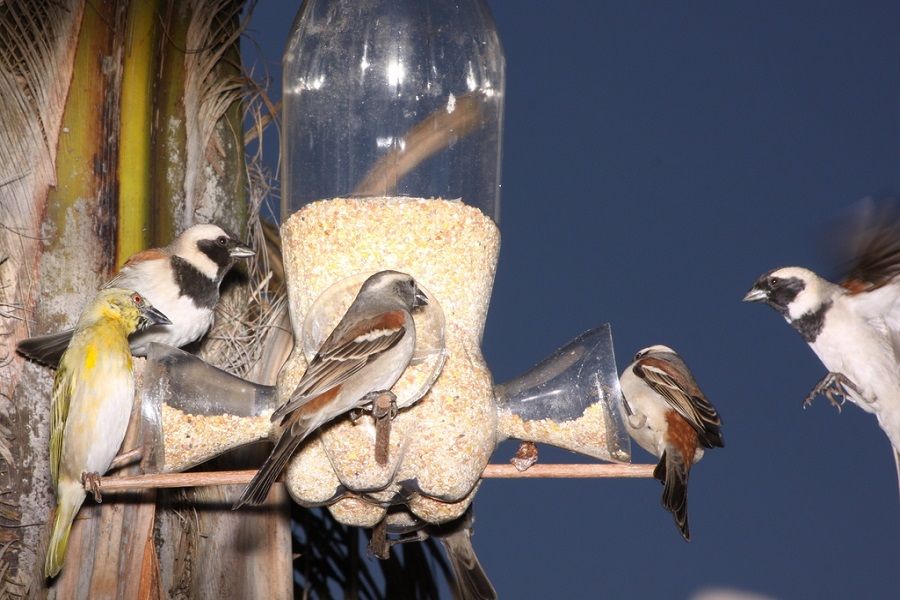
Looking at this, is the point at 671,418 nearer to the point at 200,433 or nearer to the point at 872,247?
the point at 872,247

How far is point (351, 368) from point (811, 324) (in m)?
2.34

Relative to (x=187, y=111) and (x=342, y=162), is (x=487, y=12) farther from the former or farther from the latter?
(x=187, y=111)

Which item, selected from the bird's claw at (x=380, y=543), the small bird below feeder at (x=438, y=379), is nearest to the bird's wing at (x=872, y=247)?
the small bird below feeder at (x=438, y=379)

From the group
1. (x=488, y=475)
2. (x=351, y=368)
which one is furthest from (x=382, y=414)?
(x=488, y=475)

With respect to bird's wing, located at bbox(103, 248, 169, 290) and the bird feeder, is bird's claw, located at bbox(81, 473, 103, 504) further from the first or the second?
bird's wing, located at bbox(103, 248, 169, 290)

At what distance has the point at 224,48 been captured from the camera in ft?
16.4

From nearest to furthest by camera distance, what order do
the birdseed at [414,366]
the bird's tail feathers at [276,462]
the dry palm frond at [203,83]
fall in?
the bird's tail feathers at [276,462]
the birdseed at [414,366]
the dry palm frond at [203,83]

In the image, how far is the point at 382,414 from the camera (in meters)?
3.18

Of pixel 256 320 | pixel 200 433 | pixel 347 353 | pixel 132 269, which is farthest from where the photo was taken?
pixel 256 320

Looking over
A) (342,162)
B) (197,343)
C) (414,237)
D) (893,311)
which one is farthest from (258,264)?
(893,311)

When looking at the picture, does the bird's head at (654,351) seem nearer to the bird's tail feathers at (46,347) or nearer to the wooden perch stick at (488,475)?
the wooden perch stick at (488,475)

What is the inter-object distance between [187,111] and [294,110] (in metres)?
0.86

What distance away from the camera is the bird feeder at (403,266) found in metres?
3.36

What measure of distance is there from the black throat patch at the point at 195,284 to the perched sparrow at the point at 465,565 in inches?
57.5
